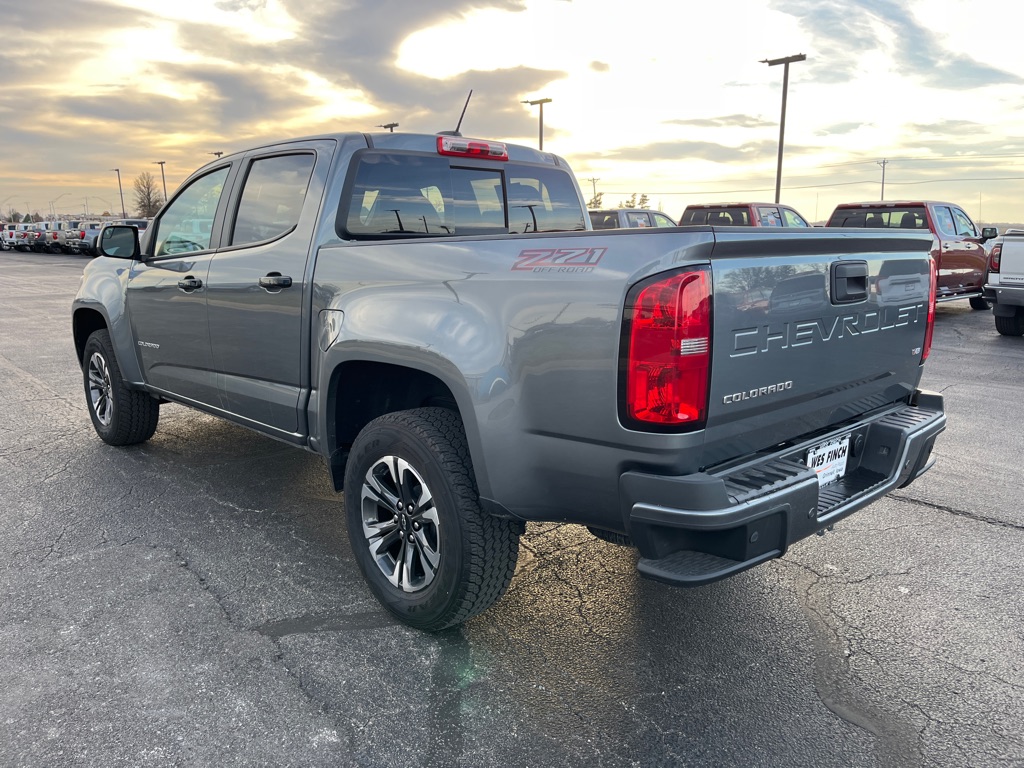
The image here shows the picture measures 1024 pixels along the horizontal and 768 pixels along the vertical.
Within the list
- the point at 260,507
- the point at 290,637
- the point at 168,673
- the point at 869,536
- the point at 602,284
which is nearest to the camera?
the point at 602,284

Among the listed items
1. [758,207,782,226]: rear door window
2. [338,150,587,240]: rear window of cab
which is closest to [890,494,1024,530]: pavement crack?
[338,150,587,240]: rear window of cab

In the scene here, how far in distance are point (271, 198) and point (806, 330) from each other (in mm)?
2667

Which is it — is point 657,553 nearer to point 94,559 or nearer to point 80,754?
point 80,754

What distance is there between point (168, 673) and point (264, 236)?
2099mm

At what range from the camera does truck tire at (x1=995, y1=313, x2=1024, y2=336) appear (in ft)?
37.4

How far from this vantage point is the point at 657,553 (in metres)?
2.43

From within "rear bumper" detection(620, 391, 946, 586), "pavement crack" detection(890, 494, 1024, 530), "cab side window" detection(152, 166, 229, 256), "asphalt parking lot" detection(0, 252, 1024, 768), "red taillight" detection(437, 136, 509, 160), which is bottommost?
"asphalt parking lot" detection(0, 252, 1024, 768)

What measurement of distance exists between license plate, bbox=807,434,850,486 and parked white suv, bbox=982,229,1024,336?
962cm

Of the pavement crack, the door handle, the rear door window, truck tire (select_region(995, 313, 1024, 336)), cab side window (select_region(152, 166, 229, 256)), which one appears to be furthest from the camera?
the rear door window

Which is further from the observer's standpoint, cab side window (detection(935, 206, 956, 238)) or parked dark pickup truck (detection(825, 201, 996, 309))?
cab side window (detection(935, 206, 956, 238))

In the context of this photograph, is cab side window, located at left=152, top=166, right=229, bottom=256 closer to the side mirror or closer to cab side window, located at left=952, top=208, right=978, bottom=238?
the side mirror

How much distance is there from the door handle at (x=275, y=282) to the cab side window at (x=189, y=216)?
871mm

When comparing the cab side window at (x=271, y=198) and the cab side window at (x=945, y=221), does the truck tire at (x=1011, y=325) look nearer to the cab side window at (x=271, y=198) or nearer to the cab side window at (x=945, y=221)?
the cab side window at (x=945, y=221)

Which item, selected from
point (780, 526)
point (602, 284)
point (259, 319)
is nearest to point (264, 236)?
point (259, 319)
